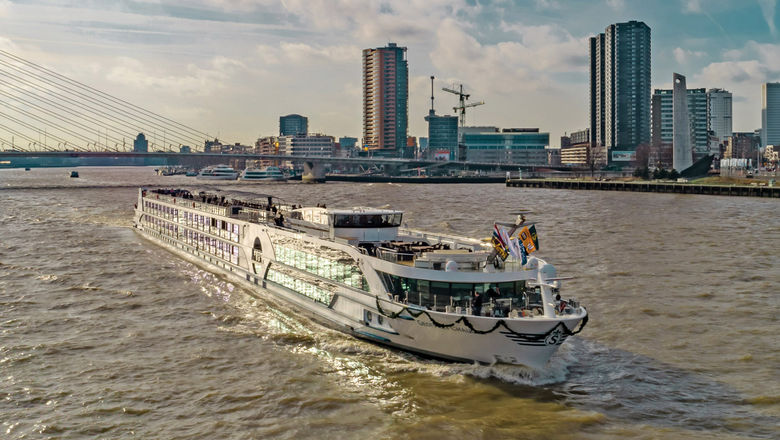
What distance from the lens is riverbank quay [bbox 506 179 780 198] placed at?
92125 millimetres

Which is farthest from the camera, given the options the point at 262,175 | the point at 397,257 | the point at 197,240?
the point at 262,175

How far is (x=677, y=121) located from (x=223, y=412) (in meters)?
121

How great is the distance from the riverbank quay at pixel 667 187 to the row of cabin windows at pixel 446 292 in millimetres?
82522

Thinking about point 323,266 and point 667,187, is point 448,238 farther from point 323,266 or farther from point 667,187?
point 667,187

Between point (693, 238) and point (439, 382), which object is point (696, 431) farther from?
point (693, 238)

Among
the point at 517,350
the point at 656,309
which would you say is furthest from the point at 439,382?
the point at 656,309

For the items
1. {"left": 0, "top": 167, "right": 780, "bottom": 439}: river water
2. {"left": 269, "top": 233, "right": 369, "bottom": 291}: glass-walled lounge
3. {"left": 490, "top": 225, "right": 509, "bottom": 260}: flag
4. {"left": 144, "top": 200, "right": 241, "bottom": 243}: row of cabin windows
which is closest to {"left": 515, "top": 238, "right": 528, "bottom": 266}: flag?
{"left": 490, "top": 225, "right": 509, "bottom": 260}: flag

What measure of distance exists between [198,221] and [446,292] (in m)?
22.2

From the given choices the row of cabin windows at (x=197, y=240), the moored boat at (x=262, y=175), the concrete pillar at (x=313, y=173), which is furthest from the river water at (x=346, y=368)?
the moored boat at (x=262, y=175)

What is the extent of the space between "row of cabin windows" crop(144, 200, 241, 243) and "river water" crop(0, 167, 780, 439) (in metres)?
2.35

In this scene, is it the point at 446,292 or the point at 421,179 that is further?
the point at 421,179

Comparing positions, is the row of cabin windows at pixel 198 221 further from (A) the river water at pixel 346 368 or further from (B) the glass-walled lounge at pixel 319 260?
(B) the glass-walled lounge at pixel 319 260

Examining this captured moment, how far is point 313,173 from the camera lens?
165 meters

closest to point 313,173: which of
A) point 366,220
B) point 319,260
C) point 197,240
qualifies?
point 197,240
